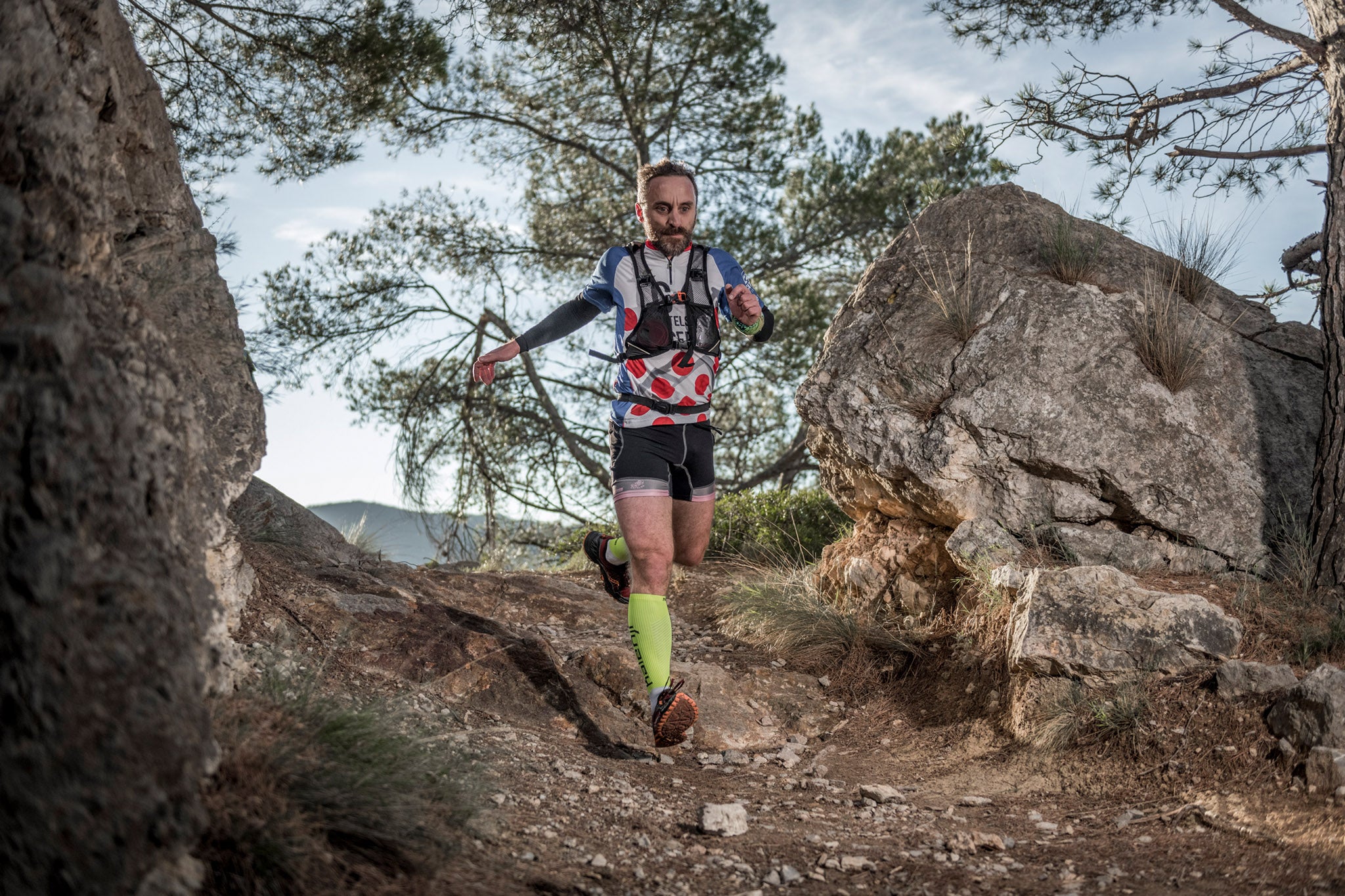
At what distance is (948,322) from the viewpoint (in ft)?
18.1

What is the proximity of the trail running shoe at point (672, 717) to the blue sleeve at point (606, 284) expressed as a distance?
1.72 meters

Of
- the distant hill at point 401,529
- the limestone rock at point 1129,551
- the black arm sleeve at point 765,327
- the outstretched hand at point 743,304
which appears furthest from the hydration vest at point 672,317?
the distant hill at point 401,529

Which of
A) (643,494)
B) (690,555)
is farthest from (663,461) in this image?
(690,555)

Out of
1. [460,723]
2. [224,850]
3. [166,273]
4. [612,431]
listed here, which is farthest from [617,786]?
[166,273]

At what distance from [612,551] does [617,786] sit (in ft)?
4.59

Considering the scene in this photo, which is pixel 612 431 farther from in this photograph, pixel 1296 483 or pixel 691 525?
pixel 1296 483

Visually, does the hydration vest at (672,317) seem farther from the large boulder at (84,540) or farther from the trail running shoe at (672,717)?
the large boulder at (84,540)

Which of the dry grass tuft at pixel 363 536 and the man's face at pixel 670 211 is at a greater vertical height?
the man's face at pixel 670 211

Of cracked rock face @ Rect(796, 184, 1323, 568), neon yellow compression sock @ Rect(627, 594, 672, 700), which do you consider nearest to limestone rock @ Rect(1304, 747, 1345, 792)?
cracked rock face @ Rect(796, 184, 1323, 568)

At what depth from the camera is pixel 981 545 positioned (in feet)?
16.4

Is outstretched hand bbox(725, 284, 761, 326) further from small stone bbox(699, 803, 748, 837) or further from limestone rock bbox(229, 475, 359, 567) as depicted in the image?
limestone rock bbox(229, 475, 359, 567)

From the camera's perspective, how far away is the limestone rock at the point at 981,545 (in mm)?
4938

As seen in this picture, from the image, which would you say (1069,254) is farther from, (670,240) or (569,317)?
(569,317)

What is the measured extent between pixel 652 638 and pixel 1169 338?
3.27m
